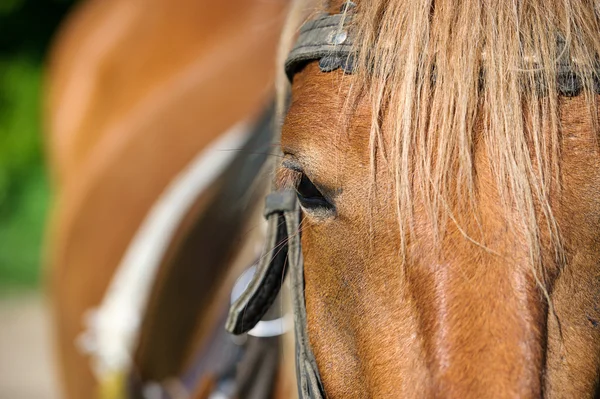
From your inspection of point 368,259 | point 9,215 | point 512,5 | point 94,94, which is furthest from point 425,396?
point 9,215

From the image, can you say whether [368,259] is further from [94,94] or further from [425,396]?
[94,94]

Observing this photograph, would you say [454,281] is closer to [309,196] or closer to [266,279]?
[309,196]

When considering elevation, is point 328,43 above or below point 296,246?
above

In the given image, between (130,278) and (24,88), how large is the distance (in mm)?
4786

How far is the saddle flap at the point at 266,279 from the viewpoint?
114 centimetres

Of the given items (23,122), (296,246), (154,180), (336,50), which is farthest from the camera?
(23,122)

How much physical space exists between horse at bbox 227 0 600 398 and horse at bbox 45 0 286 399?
279 millimetres

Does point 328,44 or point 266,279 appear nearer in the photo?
point 328,44

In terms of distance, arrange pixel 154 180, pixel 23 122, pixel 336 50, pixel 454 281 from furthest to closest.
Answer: pixel 23 122
pixel 154 180
pixel 336 50
pixel 454 281

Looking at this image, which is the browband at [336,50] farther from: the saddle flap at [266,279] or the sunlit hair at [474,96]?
the saddle flap at [266,279]

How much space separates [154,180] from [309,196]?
4.54 feet

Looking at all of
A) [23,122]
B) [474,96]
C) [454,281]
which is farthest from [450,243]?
[23,122]

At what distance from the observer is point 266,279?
1150mm

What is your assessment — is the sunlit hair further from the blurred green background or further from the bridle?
the blurred green background
